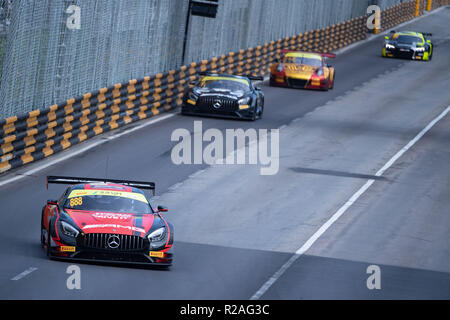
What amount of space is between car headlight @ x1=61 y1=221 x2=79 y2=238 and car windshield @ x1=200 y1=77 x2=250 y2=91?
16103 mm

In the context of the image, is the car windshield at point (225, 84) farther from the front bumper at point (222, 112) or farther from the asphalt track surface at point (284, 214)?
the asphalt track surface at point (284, 214)

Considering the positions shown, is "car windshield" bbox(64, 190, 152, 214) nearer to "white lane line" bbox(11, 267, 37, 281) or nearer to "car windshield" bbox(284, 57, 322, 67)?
"white lane line" bbox(11, 267, 37, 281)

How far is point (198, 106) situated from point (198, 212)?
1099 centimetres

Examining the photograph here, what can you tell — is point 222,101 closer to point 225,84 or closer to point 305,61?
point 225,84

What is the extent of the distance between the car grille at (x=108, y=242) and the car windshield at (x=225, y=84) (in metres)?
16.0

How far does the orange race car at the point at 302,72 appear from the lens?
1474 inches

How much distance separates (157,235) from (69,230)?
123 centimetres

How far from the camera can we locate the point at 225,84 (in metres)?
30.3

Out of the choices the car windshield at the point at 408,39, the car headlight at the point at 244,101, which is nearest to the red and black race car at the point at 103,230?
the car headlight at the point at 244,101

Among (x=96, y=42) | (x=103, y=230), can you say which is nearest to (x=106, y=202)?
(x=103, y=230)

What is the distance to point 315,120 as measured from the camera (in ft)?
102

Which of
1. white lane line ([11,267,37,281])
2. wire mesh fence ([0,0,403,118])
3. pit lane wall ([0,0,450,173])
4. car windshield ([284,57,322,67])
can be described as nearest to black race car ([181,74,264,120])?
pit lane wall ([0,0,450,173])

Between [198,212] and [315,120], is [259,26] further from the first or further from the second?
[198,212]

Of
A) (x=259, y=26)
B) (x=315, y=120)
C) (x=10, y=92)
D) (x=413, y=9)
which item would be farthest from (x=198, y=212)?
(x=413, y=9)
